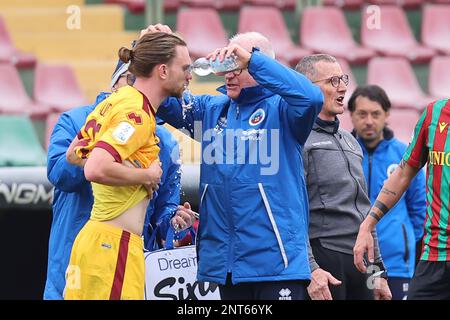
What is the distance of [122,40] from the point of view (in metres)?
10.6

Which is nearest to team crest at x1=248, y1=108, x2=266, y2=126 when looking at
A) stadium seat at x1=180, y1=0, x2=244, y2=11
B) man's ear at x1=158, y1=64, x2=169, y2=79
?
man's ear at x1=158, y1=64, x2=169, y2=79

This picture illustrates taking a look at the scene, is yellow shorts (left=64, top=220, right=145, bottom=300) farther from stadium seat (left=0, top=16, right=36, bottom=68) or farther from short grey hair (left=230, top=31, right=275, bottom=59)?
stadium seat (left=0, top=16, right=36, bottom=68)

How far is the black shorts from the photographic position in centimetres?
500

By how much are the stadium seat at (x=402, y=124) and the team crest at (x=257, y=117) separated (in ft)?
17.2

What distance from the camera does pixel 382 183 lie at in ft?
22.6

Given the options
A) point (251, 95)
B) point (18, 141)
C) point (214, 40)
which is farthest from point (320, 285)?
point (214, 40)

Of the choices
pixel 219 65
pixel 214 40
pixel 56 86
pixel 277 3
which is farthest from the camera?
pixel 277 3

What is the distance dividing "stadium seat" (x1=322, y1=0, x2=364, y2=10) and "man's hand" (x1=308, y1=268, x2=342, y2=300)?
6834 mm

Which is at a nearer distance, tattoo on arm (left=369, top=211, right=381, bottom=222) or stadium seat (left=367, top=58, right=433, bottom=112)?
tattoo on arm (left=369, top=211, right=381, bottom=222)

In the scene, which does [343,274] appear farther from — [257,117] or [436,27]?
[436,27]

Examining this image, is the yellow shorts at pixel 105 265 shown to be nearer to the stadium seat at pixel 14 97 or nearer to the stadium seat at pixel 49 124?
the stadium seat at pixel 49 124

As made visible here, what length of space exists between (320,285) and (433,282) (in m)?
0.49

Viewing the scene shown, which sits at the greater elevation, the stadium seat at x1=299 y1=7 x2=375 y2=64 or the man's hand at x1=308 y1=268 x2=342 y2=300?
the stadium seat at x1=299 y1=7 x2=375 y2=64

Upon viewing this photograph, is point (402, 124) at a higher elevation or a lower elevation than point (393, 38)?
lower
